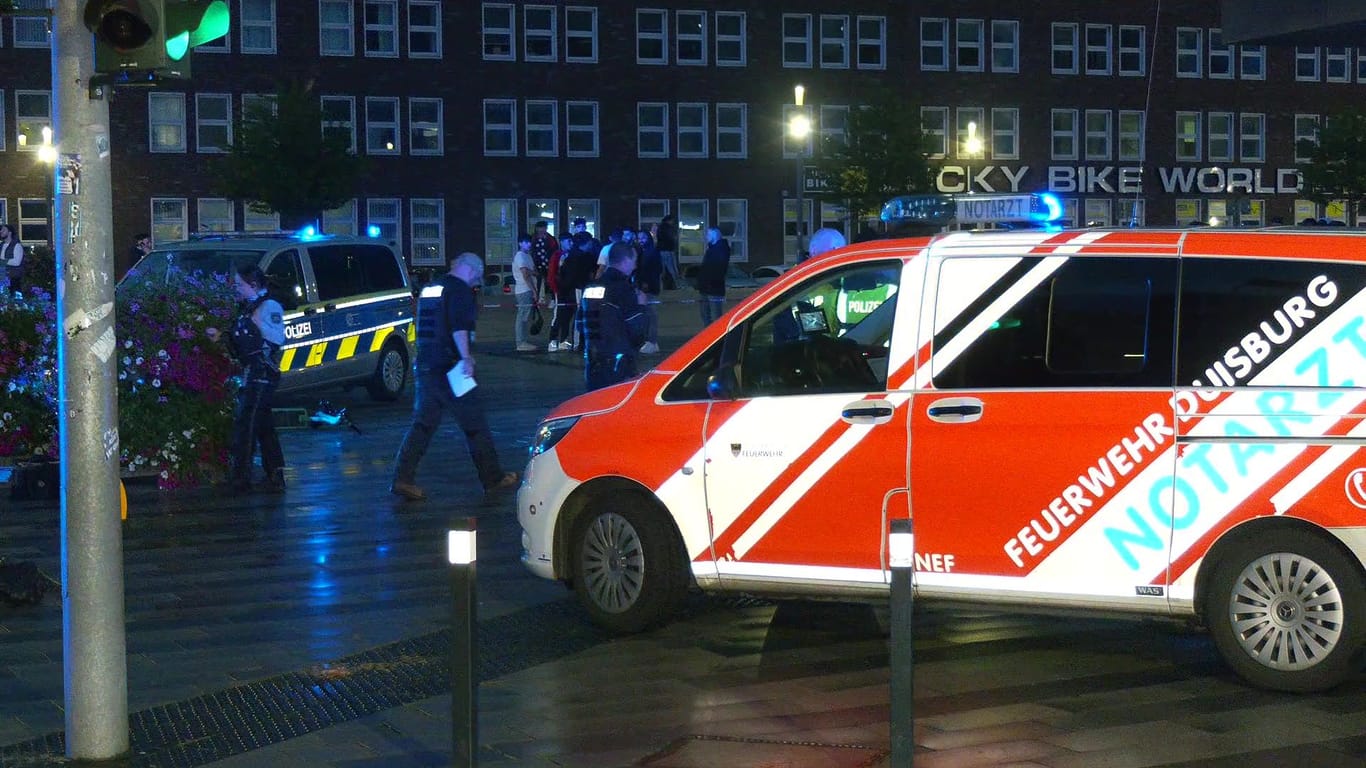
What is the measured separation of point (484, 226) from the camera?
60750 millimetres

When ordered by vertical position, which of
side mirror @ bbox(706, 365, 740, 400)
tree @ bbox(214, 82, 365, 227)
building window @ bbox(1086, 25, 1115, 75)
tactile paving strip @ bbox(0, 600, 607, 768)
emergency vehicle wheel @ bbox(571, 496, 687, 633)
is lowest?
tactile paving strip @ bbox(0, 600, 607, 768)

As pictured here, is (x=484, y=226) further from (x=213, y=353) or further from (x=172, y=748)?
(x=172, y=748)

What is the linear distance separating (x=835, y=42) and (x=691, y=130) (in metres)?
5.88

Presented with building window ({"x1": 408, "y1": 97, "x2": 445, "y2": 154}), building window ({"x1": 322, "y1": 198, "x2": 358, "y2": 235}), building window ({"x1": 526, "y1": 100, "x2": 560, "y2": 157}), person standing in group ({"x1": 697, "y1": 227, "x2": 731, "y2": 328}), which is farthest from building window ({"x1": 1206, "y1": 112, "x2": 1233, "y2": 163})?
person standing in group ({"x1": 697, "y1": 227, "x2": 731, "y2": 328})

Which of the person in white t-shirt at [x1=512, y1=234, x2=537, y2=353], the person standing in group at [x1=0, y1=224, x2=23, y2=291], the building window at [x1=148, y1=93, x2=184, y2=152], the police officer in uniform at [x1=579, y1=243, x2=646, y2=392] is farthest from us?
the building window at [x1=148, y1=93, x2=184, y2=152]

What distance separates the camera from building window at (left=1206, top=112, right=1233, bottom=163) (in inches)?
2746

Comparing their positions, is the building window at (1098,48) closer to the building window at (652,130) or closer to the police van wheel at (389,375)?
the building window at (652,130)

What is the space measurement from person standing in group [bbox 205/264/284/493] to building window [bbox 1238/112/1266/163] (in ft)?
200

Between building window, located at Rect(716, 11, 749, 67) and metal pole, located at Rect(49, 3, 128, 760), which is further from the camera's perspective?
building window, located at Rect(716, 11, 749, 67)

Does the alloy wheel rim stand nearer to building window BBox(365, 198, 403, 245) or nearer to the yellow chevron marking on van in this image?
the yellow chevron marking on van

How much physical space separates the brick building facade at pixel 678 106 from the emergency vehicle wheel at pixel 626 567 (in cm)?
4495

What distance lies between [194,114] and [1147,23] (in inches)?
1308

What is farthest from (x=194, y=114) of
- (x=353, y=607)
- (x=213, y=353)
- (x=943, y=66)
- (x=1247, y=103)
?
(x=353, y=607)

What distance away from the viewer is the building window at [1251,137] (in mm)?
70250
